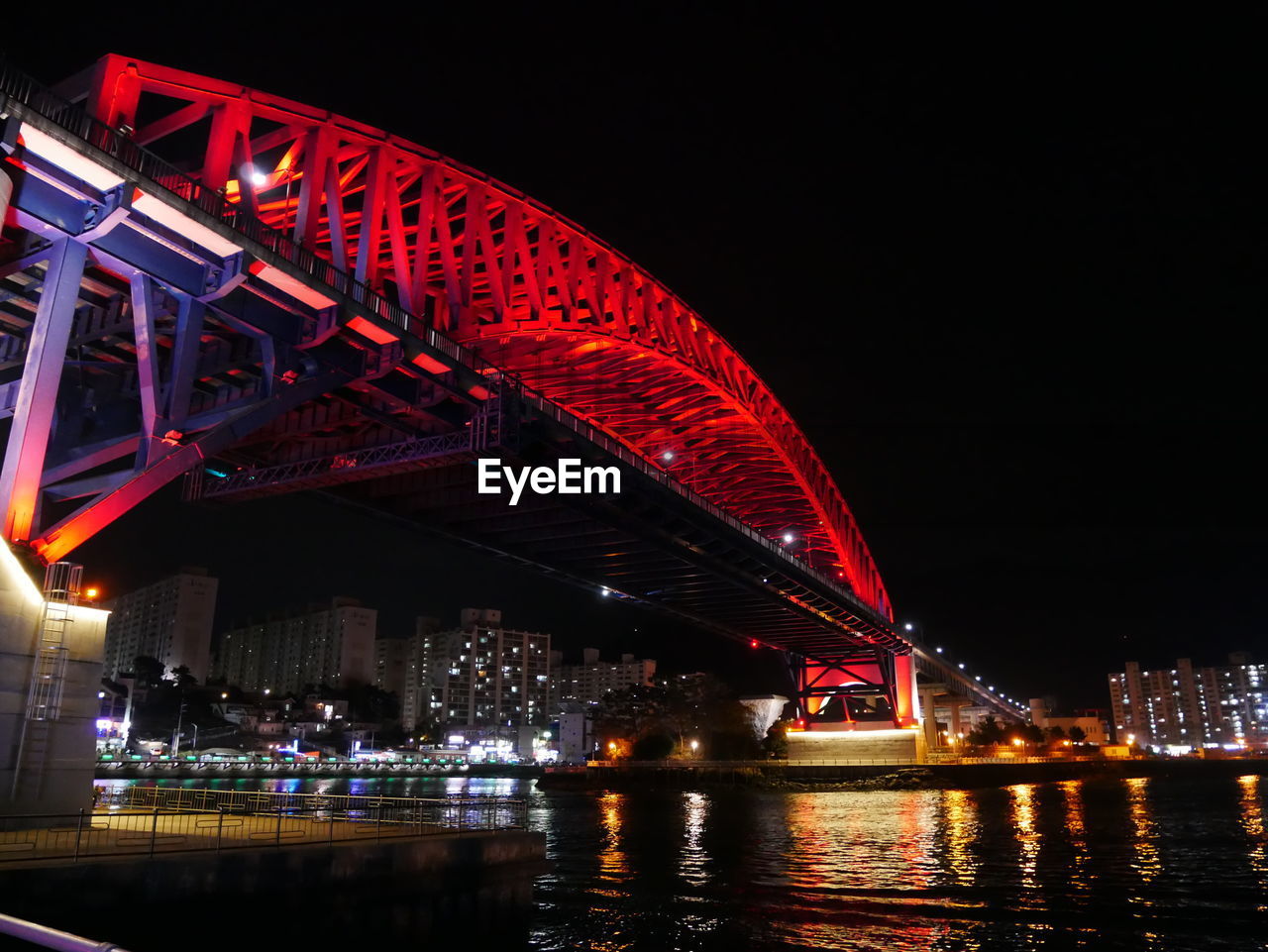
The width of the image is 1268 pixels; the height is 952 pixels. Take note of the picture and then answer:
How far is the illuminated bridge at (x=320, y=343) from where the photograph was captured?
739 inches

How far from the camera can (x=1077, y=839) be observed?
35656 mm

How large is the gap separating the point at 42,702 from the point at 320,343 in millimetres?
11275

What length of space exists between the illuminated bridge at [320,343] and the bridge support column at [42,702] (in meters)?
1.09

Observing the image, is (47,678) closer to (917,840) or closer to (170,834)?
(170,834)

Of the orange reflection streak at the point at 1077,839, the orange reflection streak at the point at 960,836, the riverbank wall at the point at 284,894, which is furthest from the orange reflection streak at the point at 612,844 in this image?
the orange reflection streak at the point at 1077,839

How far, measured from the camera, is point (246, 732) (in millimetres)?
154250

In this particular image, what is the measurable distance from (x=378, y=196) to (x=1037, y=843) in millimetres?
31786

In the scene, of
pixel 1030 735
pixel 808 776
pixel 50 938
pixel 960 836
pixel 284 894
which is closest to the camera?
pixel 50 938

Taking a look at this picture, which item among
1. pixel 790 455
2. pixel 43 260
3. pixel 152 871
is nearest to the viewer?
pixel 152 871

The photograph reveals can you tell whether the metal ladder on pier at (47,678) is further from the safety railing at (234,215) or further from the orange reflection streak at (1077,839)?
the orange reflection streak at (1077,839)

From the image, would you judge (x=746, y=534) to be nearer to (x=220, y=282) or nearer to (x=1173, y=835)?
(x=1173, y=835)

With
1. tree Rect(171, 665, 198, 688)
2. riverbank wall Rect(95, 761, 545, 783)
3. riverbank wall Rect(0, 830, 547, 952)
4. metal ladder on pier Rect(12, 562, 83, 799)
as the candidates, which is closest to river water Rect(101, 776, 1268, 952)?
riverbank wall Rect(0, 830, 547, 952)

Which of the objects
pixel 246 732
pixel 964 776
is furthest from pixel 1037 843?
pixel 246 732

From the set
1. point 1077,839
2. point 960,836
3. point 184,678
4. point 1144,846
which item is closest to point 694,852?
point 960,836
